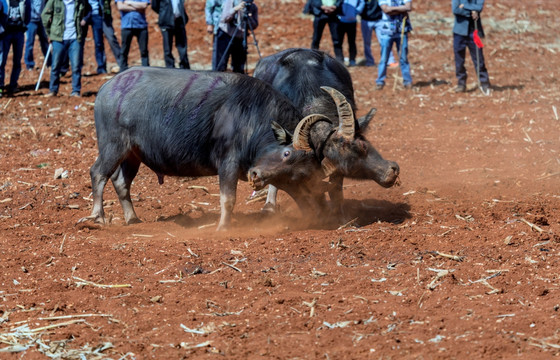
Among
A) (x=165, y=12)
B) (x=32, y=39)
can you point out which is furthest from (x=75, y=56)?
(x=32, y=39)

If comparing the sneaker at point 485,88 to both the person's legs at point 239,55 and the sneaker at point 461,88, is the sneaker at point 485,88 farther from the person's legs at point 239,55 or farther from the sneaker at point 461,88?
the person's legs at point 239,55

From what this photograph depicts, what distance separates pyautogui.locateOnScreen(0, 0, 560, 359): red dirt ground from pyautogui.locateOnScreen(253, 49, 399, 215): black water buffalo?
647 mm

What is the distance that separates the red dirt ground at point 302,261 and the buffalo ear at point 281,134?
1.04 m

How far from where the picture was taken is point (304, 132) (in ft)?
28.3

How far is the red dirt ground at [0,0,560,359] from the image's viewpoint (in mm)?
5973

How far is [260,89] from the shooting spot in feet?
30.0

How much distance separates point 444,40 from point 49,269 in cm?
1843

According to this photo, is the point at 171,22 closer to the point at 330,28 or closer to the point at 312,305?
the point at 330,28

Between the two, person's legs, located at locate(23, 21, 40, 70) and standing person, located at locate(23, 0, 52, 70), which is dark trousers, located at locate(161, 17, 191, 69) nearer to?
standing person, located at locate(23, 0, 52, 70)

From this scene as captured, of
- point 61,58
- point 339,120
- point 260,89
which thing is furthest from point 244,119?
point 61,58

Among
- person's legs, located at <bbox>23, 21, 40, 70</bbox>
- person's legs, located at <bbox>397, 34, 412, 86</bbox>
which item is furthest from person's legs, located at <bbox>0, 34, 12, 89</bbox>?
person's legs, located at <bbox>397, 34, 412, 86</bbox>

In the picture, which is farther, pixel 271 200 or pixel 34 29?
pixel 34 29

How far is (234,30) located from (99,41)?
5.00m

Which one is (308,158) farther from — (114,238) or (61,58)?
Result: (61,58)
